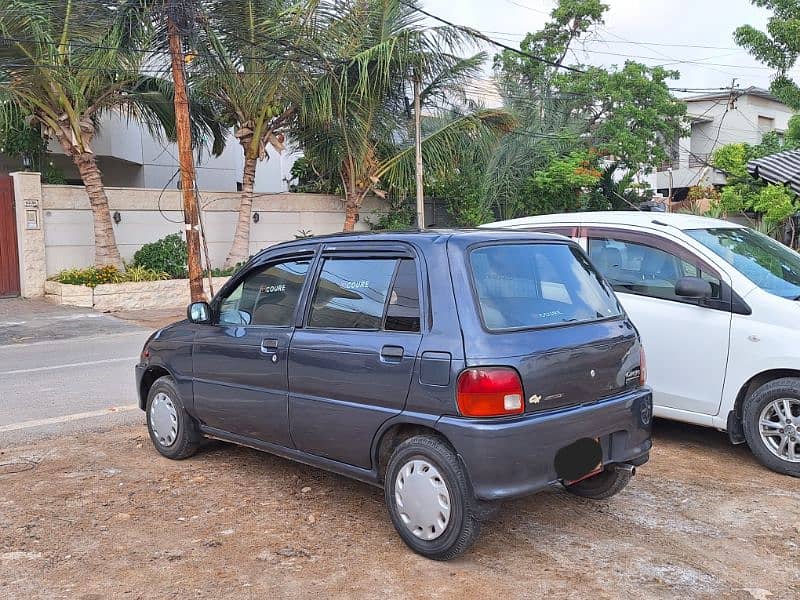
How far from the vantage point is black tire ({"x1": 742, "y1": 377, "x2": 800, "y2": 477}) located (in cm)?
507

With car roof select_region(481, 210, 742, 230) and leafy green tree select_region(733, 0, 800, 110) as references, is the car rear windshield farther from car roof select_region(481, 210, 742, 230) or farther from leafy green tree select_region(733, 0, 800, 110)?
leafy green tree select_region(733, 0, 800, 110)

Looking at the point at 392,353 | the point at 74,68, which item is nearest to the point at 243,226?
the point at 74,68

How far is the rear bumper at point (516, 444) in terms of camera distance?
11.8 feet

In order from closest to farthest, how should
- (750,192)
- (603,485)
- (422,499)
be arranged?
(422,499) → (603,485) → (750,192)

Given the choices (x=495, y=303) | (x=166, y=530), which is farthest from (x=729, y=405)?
(x=166, y=530)

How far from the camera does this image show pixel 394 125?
18766mm

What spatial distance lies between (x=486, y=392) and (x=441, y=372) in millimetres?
250

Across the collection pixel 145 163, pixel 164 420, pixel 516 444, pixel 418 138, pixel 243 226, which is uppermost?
pixel 418 138

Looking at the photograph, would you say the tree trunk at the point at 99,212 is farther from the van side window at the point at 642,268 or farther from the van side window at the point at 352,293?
the van side window at the point at 352,293

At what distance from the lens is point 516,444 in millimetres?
3627

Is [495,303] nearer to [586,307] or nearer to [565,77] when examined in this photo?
[586,307]

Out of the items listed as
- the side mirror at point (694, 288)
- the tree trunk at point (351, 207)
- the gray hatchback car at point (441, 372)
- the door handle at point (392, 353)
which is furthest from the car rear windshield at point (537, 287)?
the tree trunk at point (351, 207)

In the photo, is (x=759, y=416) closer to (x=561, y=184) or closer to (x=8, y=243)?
(x=8, y=243)

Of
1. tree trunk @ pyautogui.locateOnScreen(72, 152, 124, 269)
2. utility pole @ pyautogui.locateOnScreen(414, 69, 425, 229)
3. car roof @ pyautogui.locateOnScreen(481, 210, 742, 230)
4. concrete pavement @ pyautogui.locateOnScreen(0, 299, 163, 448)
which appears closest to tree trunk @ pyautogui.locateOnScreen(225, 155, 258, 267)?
tree trunk @ pyautogui.locateOnScreen(72, 152, 124, 269)
